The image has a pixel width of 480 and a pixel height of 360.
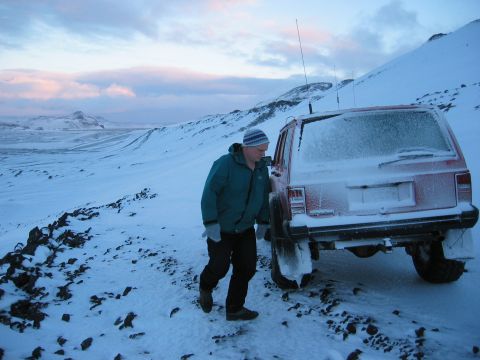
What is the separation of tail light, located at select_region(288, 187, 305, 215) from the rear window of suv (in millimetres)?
285

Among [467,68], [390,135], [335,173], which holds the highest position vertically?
[467,68]

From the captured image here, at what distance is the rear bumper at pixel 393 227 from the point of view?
3957mm

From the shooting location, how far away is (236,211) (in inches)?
155

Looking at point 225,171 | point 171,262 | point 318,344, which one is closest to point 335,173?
point 225,171

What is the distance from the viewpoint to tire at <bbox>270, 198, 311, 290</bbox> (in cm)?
452

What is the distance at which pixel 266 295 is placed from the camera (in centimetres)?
496

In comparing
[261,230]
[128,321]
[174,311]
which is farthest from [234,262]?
[128,321]

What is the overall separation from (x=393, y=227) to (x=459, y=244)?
2.59ft

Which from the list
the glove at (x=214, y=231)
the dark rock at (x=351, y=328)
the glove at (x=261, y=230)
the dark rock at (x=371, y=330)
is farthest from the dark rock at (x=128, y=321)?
the dark rock at (x=371, y=330)

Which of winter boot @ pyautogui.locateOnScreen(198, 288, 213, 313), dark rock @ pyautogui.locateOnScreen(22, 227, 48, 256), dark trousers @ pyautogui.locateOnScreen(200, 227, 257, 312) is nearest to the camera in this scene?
dark trousers @ pyautogui.locateOnScreen(200, 227, 257, 312)

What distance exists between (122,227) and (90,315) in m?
5.65

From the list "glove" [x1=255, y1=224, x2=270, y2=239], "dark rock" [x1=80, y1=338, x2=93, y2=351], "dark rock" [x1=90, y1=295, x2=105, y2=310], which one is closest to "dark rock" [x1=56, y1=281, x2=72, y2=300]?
"dark rock" [x1=90, y1=295, x2=105, y2=310]

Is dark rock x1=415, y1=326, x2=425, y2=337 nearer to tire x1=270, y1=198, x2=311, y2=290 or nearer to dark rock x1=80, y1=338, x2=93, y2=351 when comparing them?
tire x1=270, y1=198, x2=311, y2=290

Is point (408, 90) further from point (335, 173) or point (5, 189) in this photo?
point (5, 189)
